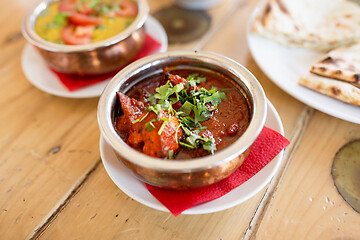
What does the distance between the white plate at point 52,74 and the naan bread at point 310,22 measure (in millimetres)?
806

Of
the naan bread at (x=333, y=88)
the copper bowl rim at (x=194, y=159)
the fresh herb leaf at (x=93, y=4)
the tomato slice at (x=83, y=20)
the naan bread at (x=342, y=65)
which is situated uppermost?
the fresh herb leaf at (x=93, y=4)

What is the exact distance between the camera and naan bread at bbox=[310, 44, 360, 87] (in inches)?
80.3

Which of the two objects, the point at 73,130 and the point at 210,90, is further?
the point at 73,130

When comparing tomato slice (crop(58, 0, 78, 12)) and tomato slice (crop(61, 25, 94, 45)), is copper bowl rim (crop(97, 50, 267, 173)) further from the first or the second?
tomato slice (crop(58, 0, 78, 12))

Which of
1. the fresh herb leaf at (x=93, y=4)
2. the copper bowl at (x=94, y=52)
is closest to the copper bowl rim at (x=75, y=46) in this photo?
the copper bowl at (x=94, y=52)

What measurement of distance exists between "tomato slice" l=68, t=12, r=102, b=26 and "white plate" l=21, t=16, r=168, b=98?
1.39ft

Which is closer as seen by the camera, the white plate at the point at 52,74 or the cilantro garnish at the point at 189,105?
the cilantro garnish at the point at 189,105

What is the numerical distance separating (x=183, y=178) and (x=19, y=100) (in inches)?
64.4

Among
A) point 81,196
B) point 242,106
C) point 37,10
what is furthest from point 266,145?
point 37,10

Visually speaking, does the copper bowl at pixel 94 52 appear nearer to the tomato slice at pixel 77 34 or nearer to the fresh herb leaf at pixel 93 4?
the tomato slice at pixel 77 34

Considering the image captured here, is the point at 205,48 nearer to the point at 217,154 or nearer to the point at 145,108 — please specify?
the point at 145,108

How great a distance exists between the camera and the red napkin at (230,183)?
1488mm

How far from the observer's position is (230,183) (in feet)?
5.10

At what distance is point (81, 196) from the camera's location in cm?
179
